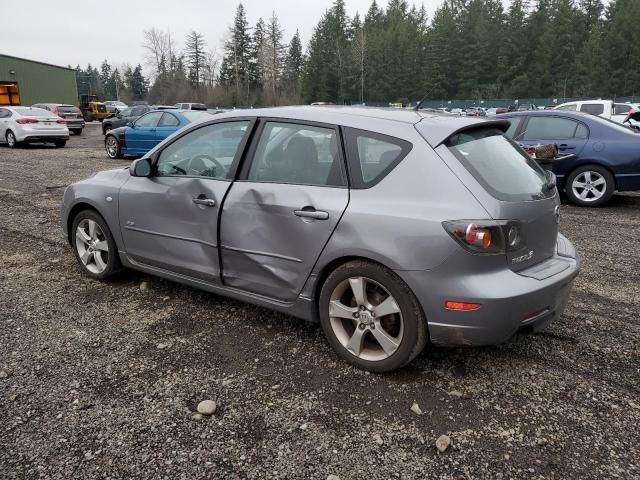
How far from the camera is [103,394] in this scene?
2850 mm

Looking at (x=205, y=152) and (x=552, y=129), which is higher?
(x=552, y=129)

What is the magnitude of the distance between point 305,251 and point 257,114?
112 centimetres

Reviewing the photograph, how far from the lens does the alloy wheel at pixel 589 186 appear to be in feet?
25.8

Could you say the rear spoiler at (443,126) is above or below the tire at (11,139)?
above

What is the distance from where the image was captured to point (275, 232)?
321cm

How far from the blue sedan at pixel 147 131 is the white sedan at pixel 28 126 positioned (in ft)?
15.7

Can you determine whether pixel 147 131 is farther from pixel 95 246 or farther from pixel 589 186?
pixel 589 186

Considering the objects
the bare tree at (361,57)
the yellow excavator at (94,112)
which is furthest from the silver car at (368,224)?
the bare tree at (361,57)

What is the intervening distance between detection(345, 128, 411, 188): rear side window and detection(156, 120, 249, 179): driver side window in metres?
0.92

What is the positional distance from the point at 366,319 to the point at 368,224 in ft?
1.92

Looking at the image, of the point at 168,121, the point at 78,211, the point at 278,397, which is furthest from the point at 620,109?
the point at 278,397

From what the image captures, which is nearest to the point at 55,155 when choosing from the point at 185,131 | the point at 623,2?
the point at 185,131

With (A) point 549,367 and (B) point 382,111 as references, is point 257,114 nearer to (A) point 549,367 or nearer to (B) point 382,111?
(B) point 382,111

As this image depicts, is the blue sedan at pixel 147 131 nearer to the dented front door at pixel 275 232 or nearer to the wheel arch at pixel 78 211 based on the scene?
the wheel arch at pixel 78 211
